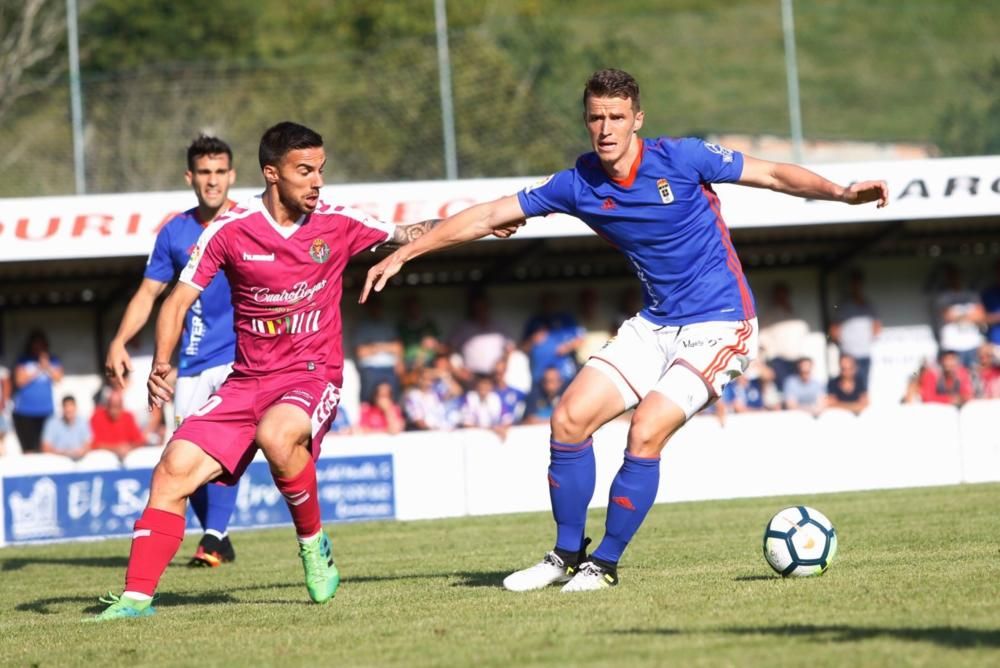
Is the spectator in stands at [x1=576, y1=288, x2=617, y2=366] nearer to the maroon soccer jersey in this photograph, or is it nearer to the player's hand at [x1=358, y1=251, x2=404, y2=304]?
the maroon soccer jersey

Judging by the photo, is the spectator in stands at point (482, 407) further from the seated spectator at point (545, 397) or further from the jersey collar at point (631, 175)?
the jersey collar at point (631, 175)

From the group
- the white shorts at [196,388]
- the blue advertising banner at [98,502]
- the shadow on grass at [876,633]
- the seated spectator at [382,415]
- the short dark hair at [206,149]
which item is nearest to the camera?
the shadow on grass at [876,633]

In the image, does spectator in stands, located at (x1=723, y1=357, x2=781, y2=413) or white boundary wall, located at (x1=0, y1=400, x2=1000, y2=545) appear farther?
spectator in stands, located at (x1=723, y1=357, x2=781, y2=413)

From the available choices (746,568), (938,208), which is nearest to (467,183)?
(938,208)

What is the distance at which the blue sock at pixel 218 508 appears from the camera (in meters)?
9.81

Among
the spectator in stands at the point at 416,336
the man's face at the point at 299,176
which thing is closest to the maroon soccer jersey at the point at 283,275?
the man's face at the point at 299,176

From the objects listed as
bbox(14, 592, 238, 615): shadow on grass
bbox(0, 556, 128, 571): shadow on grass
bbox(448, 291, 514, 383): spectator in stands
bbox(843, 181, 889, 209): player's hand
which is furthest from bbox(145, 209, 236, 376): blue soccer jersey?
bbox(448, 291, 514, 383): spectator in stands

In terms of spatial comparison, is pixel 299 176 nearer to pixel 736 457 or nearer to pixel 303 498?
pixel 303 498

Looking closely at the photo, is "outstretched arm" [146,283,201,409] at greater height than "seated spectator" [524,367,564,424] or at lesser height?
greater

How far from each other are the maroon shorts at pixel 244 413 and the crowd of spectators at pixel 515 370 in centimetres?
875

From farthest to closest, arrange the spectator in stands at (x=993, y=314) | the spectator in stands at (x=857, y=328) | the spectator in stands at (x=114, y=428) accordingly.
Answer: the spectator in stands at (x=857, y=328), the spectator in stands at (x=993, y=314), the spectator in stands at (x=114, y=428)

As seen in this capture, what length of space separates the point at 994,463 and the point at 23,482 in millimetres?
8859

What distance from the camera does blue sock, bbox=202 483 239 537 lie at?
386 inches

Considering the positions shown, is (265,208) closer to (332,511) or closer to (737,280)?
(737,280)
